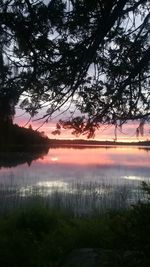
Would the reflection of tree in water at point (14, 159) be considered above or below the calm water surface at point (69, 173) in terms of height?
above

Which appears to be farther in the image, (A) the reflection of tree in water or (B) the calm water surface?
(A) the reflection of tree in water

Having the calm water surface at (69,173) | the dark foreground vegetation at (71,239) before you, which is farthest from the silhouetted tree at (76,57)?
the calm water surface at (69,173)

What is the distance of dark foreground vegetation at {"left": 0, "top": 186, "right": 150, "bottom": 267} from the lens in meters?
5.23

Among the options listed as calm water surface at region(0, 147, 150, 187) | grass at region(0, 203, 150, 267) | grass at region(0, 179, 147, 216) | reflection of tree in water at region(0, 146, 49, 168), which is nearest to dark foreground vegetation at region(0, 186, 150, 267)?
grass at region(0, 203, 150, 267)

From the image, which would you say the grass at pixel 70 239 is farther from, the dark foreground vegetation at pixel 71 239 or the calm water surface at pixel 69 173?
the calm water surface at pixel 69 173

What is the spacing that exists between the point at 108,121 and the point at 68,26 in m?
1.45

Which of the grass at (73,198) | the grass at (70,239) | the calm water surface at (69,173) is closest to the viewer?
the grass at (70,239)

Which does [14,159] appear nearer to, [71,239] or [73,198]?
[73,198]

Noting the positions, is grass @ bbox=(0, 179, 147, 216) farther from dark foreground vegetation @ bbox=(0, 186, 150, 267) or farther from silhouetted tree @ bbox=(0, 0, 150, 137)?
silhouetted tree @ bbox=(0, 0, 150, 137)

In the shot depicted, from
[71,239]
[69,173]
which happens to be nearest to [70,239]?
[71,239]

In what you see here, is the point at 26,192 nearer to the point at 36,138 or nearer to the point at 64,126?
the point at 64,126

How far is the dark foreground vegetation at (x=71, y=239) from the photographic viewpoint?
17.1ft

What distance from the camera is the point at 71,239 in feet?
28.8

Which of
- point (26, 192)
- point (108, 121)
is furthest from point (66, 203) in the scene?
point (108, 121)
